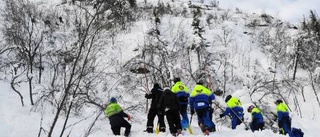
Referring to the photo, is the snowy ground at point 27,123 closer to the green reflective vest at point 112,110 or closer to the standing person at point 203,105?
the standing person at point 203,105

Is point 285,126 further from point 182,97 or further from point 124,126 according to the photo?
point 124,126

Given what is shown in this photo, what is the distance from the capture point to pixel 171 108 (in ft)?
40.4

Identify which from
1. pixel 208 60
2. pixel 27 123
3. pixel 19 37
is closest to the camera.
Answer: pixel 27 123

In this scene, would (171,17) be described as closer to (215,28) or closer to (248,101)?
(215,28)

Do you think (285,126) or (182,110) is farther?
(285,126)

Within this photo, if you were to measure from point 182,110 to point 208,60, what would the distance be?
61.8ft

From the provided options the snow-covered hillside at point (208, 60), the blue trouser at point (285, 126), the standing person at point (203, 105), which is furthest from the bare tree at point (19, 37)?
the blue trouser at point (285, 126)

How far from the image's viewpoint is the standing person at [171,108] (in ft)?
40.4

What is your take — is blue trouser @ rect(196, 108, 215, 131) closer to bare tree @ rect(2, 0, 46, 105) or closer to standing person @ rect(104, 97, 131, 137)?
standing person @ rect(104, 97, 131, 137)

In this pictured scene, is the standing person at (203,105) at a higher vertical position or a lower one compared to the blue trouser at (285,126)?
higher

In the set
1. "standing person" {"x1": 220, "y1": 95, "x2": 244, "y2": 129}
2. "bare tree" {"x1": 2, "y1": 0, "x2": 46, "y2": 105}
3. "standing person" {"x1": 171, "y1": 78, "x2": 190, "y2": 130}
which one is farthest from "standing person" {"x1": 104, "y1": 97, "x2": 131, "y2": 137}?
"bare tree" {"x1": 2, "y1": 0, "x2": 46, "y2": 105}

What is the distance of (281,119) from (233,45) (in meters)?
21.9

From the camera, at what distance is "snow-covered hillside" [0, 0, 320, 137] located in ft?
73.6

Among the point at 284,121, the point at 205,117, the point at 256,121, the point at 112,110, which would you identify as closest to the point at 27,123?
the point at 112,110
